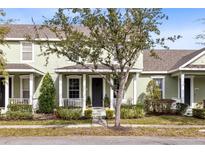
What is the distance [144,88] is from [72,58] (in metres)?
12.3

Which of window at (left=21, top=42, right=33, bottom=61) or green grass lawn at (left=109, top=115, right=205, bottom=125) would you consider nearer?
green grass lawn at (left=109, top=115, right=205, bottom=125)

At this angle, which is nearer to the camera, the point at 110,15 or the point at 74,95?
the point at 110,15

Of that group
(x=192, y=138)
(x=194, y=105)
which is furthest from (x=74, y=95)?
(x=192, y=138)

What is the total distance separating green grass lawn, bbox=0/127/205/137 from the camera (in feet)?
52.9

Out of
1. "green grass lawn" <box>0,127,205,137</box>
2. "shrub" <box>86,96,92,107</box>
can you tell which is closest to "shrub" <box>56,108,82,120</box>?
"green grass lawn" <box>0,127,205,137</box>

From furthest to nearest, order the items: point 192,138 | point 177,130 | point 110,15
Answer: point 177,130
point 110,15
point 192,138

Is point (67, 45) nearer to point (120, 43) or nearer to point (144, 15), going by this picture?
point (120, 43)

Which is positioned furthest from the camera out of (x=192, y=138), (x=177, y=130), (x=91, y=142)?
(x=177, y=130)

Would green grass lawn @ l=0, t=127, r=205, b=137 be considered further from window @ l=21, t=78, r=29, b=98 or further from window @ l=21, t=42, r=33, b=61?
window @ l=21, t=42, r=33, b=61

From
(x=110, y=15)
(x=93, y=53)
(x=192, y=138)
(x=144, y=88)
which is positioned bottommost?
(x=192, y=138)

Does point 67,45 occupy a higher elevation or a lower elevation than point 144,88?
higher

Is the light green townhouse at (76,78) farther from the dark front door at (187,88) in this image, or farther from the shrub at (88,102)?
the shrub at (88,102)

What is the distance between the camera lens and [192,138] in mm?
15148

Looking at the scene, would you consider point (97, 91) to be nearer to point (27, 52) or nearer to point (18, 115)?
point (27, 52)
